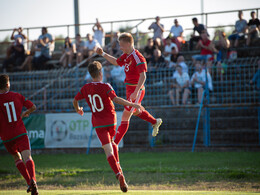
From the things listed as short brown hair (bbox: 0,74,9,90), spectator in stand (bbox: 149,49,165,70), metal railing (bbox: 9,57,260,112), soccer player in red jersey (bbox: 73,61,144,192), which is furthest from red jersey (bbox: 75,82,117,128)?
spectator in stand (bbox: 149,49,165,70)

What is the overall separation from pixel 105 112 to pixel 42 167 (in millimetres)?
5832

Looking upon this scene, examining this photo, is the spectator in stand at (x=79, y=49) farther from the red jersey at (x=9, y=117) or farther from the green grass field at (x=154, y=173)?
the red jersey at (x=9, y=117)

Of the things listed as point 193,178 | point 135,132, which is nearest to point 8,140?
point 193,178

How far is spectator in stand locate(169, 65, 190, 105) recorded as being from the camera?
13.8 meters

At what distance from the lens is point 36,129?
48.4 feet

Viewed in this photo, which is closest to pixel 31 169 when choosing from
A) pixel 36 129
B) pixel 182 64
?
pixel 36 129

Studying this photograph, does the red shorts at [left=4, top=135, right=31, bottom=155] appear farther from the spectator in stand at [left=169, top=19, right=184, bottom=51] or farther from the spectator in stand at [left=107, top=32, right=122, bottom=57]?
the spectator in stand at [left=169, top=19, right=184, bottom=51]

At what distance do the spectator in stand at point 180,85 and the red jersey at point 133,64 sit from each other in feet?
20.3

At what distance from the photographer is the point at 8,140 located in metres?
6.73

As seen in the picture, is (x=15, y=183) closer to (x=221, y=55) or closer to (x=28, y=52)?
(x=221, y=55)

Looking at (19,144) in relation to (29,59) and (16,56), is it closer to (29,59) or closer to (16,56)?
(29,59)

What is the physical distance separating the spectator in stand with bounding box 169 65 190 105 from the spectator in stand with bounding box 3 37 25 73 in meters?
8.03

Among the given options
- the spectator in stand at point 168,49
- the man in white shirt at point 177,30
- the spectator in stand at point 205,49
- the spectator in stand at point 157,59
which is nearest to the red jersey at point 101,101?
the spectator in stand at point 157,59

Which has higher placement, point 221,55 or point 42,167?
point 221,55
